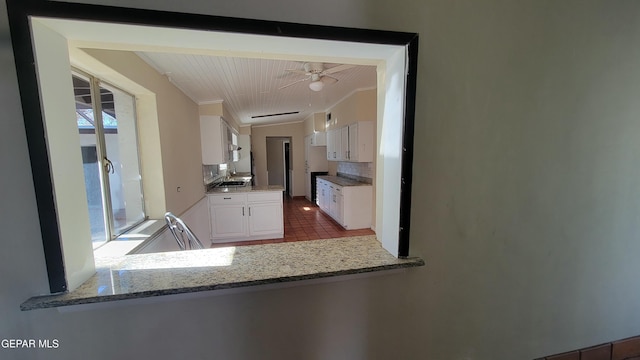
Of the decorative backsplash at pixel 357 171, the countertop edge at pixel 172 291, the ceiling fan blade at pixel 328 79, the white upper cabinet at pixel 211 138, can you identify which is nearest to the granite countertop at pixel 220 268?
the countertop edge at pixel 172 291

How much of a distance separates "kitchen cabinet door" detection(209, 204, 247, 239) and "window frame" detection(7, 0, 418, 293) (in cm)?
300

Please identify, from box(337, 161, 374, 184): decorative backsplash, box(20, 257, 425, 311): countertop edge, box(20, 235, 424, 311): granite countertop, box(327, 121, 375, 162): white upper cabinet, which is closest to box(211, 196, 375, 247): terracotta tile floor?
box(337, 161, 374, 184): decorative backsplash

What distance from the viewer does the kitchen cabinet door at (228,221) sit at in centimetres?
361

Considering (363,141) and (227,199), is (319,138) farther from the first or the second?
(227,199)

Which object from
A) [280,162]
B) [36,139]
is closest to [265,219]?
[36,139]

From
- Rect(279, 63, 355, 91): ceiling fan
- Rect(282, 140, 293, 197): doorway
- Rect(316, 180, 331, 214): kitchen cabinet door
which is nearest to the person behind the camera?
Rect(279, 63, 355, 91): ceiling fan

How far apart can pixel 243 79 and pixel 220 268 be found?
2428mm

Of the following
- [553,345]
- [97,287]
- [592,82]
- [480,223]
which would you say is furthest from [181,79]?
[553,345]

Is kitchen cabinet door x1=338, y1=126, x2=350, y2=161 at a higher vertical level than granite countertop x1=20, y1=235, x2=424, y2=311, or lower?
higher

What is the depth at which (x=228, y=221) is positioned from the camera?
3670 mm

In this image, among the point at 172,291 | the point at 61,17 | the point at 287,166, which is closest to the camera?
the point at 61,17

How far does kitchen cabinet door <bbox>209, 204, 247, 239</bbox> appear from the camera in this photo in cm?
361

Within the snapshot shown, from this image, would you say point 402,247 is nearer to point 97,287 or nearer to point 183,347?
point 183,347

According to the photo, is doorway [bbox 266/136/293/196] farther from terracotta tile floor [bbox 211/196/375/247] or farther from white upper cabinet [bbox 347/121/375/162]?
white upper cabinet [bbox 347/121/375/162]
